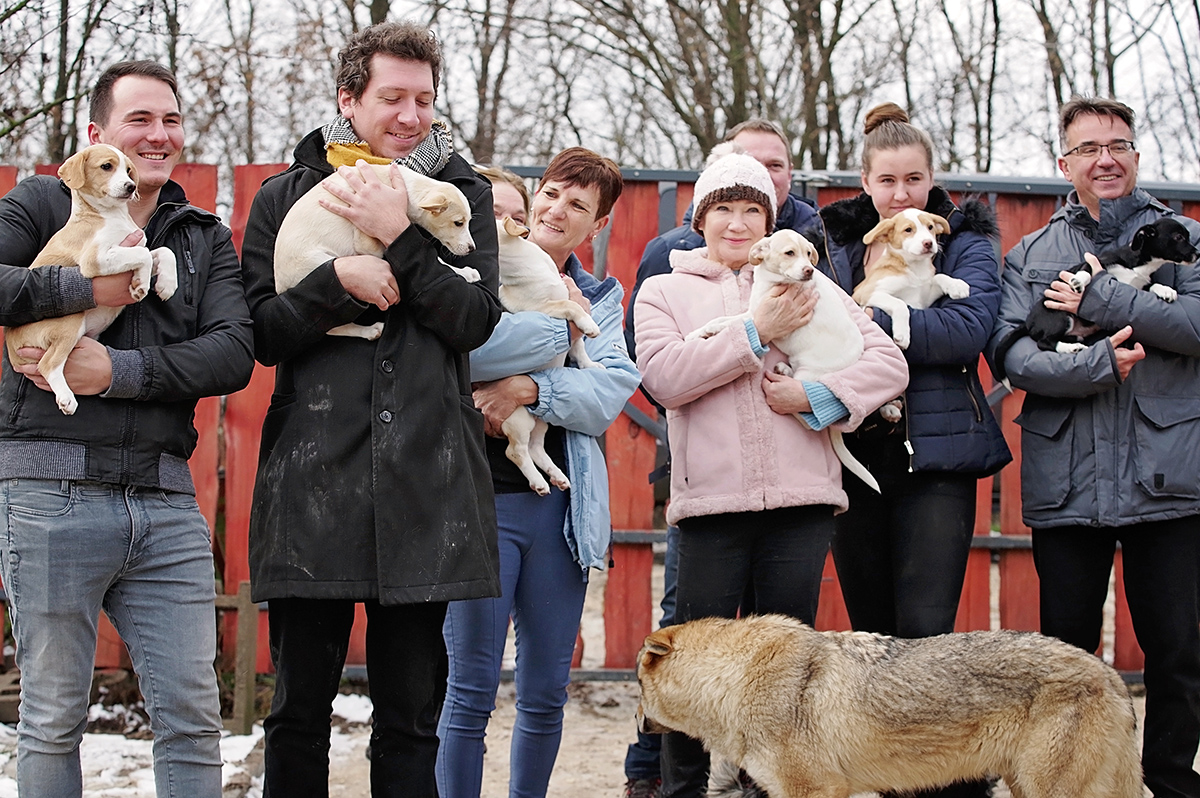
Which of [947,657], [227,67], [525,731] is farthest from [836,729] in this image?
[227,67]

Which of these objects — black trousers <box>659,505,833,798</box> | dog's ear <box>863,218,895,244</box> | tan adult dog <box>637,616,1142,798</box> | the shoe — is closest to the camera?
tan adult dog <box>637,616,1142,798</box>

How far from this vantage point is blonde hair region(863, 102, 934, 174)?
363 centimetres

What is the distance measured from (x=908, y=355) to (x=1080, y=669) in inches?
43.3

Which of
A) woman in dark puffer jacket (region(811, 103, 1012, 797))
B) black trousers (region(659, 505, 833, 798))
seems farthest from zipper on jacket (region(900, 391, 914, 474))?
black trousers (region(659, 505, 833, 798))

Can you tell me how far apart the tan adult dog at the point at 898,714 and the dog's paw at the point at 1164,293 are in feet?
4.11

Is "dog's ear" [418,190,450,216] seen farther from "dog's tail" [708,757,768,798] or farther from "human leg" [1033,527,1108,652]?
"human leg" [1033,527,1108,652]

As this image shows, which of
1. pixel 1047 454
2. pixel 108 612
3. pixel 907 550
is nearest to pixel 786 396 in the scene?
pixel 907 550

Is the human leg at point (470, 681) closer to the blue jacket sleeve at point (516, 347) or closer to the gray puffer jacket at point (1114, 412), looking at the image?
the blue jacket sleeve at point (516, 347)

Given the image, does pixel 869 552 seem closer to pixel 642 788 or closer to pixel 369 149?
pixel 642 788

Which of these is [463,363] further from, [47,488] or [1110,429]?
[1110,429]

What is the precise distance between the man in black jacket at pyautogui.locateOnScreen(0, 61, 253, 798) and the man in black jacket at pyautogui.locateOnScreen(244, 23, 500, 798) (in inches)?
9.1

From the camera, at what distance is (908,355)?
11.1 feet

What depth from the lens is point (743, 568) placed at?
3.10 m

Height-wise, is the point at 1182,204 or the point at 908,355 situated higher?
the point at 1182,204
